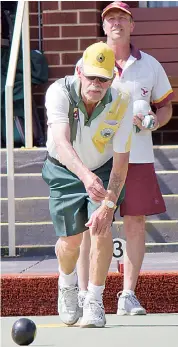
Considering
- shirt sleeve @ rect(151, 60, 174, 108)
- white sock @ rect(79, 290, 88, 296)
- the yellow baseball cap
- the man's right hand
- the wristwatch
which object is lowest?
white sock @ rect(79, 290, 88, 296)

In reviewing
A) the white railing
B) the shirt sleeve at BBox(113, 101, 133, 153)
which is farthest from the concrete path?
the white railing

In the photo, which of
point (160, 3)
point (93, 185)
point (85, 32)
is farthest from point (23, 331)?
point (160, 3)

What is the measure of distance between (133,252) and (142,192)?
1.18 ft

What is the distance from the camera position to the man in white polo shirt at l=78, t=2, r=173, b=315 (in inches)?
249

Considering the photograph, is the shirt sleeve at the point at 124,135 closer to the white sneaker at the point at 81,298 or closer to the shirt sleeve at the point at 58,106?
the shirt sleeve at the point at 58,106

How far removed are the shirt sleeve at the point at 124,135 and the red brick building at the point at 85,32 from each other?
4.25m

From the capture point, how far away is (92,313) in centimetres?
568

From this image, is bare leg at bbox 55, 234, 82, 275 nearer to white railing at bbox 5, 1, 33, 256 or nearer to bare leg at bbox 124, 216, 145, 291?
bare leg at bbox 124, 216, 145, 291

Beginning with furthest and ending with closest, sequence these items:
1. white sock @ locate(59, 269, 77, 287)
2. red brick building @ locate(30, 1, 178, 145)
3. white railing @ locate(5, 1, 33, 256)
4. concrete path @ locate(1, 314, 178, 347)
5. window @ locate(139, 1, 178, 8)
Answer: window @ locate(139, 1, 178, 8)
red brick building @ locate(30, 1, 178, 145)
white railing @ locate(5, 1, 33, 256)
white sock @ locate(59, 269, 77, 287)
concrete path @ locate(1, 314, 178, 347)

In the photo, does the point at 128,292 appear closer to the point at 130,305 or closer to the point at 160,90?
the point at 130,305

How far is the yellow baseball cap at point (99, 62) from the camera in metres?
5.47

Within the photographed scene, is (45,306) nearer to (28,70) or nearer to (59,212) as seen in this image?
(59,212)

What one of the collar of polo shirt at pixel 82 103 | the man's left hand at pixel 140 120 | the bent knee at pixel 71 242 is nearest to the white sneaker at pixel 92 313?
the bent knee at pixel 71 242

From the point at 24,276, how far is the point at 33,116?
3.64 m
